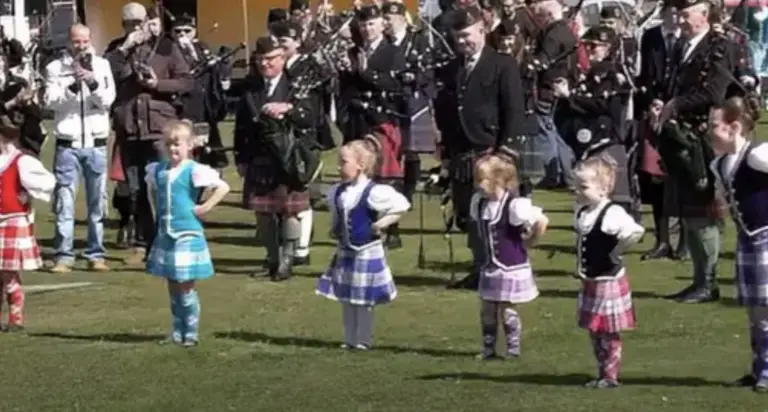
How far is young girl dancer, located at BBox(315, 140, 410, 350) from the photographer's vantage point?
10258 millimetres

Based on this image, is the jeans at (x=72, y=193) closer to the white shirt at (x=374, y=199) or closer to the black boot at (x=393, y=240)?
the black boot at (x=393, y=240)

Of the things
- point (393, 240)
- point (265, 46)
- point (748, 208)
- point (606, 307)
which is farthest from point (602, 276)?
point (393, 240)

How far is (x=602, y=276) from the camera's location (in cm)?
899

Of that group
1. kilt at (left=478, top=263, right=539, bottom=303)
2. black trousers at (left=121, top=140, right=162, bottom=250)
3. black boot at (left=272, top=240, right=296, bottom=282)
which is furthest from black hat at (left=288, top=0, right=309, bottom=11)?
kilt at (left=478, top=263, right=539, bottom=303)

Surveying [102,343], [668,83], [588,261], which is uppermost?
[668,83]

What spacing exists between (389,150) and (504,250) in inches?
200

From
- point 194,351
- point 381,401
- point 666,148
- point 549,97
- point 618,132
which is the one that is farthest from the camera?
point 549,97

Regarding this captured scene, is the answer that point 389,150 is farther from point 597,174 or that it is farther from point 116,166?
point 597,174

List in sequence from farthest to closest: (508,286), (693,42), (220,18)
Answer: (220,18) → (693,42) → (508,286)

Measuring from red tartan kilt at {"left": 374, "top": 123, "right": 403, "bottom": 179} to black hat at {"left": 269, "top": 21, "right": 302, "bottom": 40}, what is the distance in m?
1.22

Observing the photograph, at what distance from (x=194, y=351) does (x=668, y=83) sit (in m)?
4.06

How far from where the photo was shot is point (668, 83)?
12.4 metres

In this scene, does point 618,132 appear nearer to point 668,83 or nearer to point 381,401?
point 668,83

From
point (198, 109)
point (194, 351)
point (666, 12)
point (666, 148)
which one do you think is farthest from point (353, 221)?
point (198, 109)
